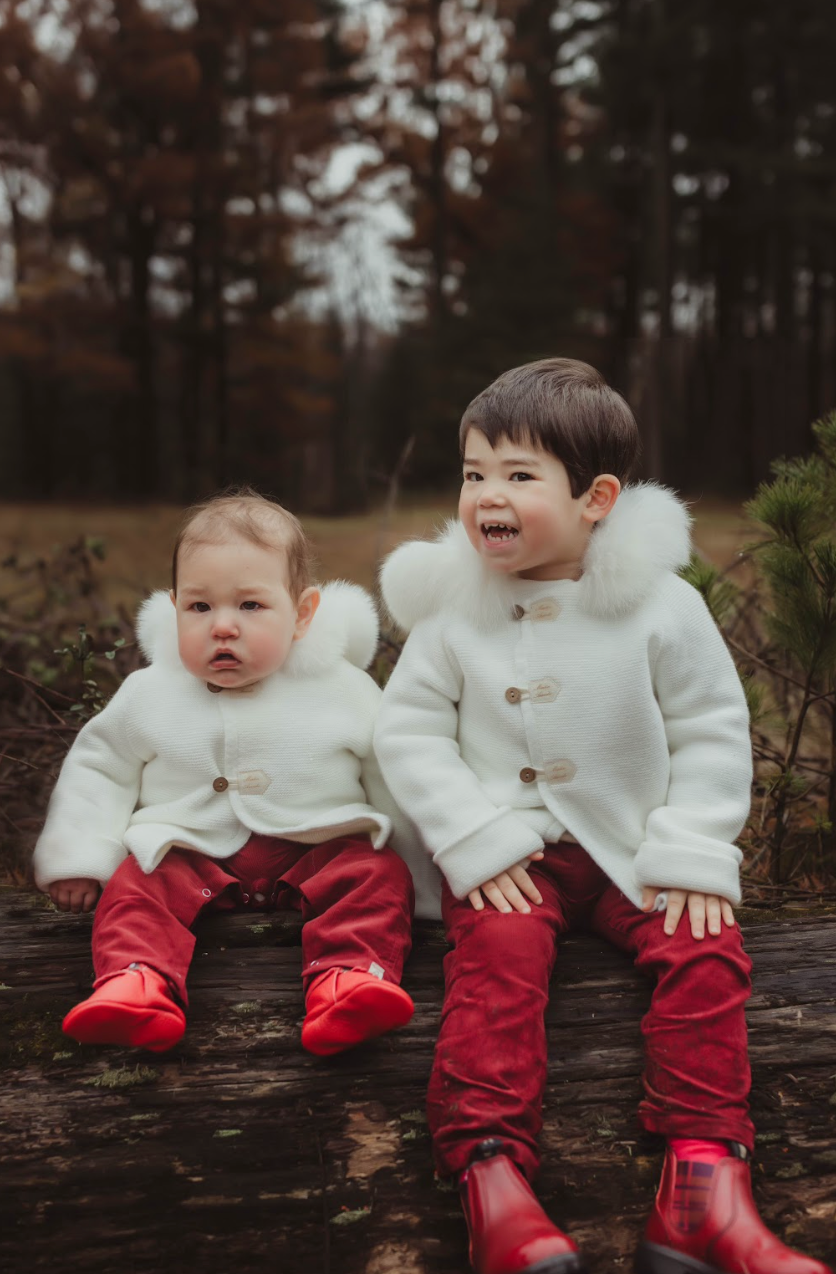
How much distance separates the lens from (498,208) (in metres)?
17.4

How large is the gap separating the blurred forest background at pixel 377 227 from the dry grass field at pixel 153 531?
1175mm

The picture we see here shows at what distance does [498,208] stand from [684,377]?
4.93 metres

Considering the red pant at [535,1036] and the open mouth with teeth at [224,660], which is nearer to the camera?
the red pant at [535,1036]

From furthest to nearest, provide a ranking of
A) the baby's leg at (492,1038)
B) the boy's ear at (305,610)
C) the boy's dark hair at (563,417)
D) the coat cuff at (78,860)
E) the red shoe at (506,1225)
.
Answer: the boy's ear at (305,610) < the coat cuff at (78,860) < the boy's dark hair at (563,417) < the baby's leg at (492,1038) < the red shoe at (506,1225)

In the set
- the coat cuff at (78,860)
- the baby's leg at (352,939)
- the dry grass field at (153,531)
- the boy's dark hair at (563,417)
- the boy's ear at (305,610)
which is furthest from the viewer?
the dry grass field at (153,531)

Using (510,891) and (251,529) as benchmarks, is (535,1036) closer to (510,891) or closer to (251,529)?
(510,891)

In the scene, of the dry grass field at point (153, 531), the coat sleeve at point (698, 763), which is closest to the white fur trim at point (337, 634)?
the coat sleeve at point (698, 763)

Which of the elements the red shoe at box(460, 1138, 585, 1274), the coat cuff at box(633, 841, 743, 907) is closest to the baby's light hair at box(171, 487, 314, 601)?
the coat cuff at box(633, 841, 743, 907)

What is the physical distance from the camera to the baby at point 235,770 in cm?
235

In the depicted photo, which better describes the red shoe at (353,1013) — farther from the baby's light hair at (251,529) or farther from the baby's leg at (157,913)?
the baby's light hair at (251,529)

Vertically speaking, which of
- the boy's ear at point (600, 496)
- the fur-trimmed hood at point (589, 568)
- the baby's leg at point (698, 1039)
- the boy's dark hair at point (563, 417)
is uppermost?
the boy's dark hair at point (563, 417)

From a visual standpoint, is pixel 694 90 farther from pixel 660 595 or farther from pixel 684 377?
pixel 660 595

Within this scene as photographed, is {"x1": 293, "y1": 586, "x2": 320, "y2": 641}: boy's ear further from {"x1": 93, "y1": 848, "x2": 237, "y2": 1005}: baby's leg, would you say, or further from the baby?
{"x1": 93, "y1": 848, "x2": 237, "y2": 1005}: baby's leg

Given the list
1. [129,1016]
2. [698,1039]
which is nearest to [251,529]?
[129,1016]
